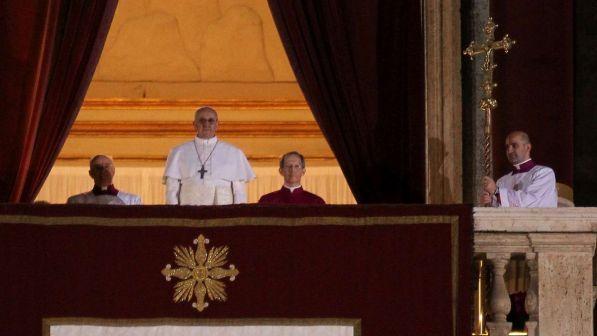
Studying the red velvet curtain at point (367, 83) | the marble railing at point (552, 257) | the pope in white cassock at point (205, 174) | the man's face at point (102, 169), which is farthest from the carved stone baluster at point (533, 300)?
the man's face at point (102, 169)

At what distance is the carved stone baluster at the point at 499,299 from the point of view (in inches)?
274

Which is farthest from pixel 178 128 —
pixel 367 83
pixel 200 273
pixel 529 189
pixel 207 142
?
pixel 200 273

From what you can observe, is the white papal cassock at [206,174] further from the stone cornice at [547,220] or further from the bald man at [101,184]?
the stone cornice at [547,220]

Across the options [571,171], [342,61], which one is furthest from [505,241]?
[571,171]

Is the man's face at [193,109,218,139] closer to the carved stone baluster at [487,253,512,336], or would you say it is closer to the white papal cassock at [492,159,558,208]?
the white papal cassock at [492,159,558,208]

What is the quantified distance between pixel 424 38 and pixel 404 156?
0.82 m

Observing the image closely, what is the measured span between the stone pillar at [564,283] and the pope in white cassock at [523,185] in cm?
82

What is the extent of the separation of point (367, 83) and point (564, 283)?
1.78 metres

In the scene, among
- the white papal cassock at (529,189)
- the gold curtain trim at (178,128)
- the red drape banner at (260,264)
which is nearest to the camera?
the red drape banner at (260,264)

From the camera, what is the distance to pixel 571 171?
945 centimetres

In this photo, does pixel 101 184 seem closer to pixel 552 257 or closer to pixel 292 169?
pixel 292 169

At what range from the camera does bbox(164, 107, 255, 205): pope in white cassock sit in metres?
8.64

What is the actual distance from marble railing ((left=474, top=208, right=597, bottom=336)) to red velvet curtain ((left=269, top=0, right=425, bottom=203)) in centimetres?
106

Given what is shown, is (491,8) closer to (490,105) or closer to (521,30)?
(521,30)
